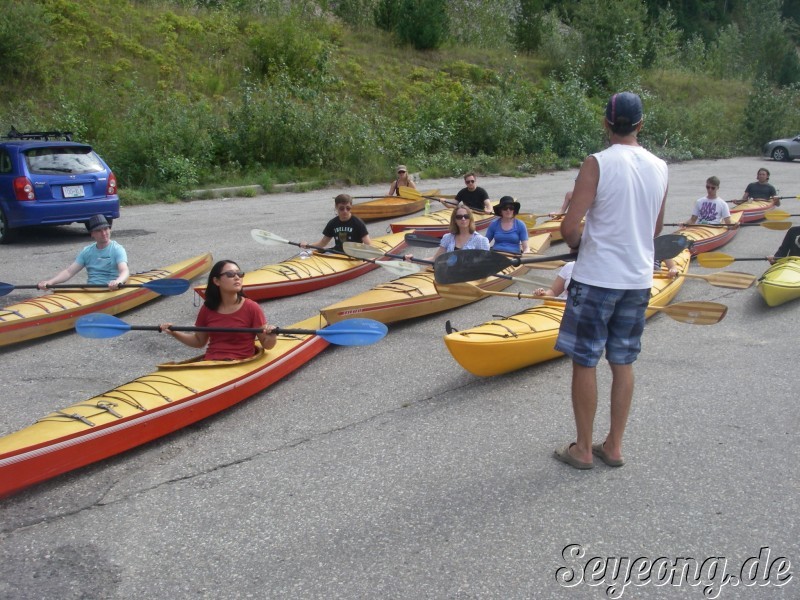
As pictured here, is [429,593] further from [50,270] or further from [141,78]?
[141,78]

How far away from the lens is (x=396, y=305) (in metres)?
6.91

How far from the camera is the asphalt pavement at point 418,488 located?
3186mm

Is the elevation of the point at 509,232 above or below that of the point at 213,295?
below

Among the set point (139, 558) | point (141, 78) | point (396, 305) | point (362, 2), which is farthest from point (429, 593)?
point (362, 2)

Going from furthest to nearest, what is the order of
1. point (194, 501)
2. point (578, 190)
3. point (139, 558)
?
1. point (194, 501)
2. point (578, 190)
3. point (139, 558)

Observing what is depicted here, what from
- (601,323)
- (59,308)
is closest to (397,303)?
(59,308)

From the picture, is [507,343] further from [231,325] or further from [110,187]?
[110,187]

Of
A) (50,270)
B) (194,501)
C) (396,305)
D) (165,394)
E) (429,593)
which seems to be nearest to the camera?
(429,593)

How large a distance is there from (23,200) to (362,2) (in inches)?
921

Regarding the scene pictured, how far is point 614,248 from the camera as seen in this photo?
3.61 m

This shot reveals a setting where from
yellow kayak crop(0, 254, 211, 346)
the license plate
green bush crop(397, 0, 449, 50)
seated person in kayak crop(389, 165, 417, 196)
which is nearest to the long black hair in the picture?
yellow kayak crop(0, 254, 211, 346)

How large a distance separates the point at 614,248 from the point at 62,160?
916cm

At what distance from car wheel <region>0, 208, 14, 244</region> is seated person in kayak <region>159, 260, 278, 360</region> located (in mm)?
6435

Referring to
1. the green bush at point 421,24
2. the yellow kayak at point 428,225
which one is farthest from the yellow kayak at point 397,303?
the green bush at point 421,24
